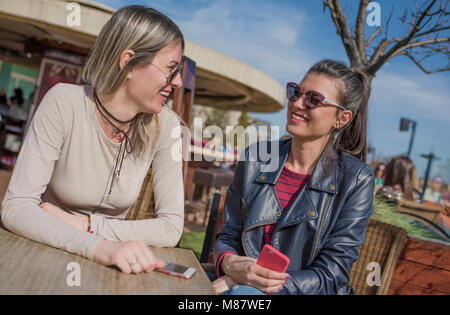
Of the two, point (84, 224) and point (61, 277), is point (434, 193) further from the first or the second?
point (61, 277)

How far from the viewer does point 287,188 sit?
2088 mm

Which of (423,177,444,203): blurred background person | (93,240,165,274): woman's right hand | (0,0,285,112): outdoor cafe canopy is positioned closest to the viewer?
(93,240,165,274): woman's right hand

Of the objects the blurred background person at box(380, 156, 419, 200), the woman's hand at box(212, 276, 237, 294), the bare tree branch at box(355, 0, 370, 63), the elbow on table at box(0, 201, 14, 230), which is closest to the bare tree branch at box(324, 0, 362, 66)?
the bare tree branch at box(355, 0, 370, 63)

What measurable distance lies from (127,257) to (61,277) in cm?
22

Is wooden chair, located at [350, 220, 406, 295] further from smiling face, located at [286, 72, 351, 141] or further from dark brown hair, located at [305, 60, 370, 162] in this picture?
smiling face, located at [286, 72, 351, 141]

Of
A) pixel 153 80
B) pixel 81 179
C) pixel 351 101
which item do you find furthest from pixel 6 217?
pixel 351 101

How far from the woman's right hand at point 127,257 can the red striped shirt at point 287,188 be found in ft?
2.99

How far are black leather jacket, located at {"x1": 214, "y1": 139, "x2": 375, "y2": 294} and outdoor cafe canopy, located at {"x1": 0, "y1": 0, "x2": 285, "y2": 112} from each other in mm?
7387

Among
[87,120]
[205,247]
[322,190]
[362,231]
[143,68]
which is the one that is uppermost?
[143,68]

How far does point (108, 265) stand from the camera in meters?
1.21

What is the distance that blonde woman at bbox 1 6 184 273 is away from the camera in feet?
5.07
